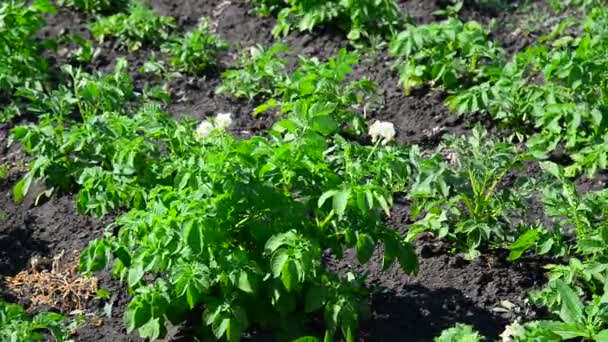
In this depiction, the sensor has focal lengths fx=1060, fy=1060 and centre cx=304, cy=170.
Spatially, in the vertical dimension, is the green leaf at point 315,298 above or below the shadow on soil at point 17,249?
above

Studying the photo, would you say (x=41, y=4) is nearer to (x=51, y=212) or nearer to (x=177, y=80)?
(x=177, y=80)

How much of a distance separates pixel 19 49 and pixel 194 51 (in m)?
1.04

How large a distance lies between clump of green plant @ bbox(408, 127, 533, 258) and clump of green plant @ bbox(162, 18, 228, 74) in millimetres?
2174

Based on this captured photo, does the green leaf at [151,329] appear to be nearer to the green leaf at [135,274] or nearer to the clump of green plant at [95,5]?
the green leaf at [135,274]

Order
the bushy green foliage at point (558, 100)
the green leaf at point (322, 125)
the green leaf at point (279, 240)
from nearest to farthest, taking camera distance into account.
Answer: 1. the green leaf at point (279, 240)
2. the green leaf at point (322, 125)
3. the bushy green foliage at point (558, 100)

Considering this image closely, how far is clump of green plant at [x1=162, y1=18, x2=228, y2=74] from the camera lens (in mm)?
6465

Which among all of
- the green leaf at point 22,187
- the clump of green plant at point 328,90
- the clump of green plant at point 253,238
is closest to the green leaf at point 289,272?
the clump of green plant at point 253,238

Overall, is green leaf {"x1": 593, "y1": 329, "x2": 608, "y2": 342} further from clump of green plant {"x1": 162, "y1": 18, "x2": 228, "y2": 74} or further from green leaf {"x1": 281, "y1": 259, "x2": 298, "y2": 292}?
clump of green plant {"x1": 162, "y1": 18, "x2": 228, "y2": 74}

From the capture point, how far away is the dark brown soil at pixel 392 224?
14.7ft

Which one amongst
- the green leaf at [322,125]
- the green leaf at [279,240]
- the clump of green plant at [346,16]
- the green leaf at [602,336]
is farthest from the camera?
the clump of green plant at [346,16]

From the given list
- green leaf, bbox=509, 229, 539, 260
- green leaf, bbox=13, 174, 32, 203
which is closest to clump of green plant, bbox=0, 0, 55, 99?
green leaf, bbox=13, 174, 32, 203

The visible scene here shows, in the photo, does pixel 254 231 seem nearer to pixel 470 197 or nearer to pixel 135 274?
pixel 135 274

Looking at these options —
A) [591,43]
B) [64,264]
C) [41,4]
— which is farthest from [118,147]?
[591,43]

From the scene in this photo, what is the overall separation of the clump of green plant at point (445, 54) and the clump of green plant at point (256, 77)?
695 mm
